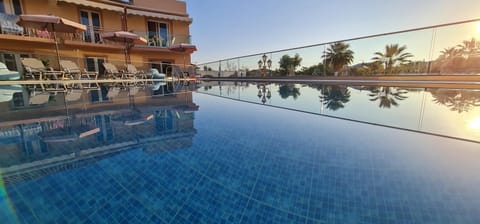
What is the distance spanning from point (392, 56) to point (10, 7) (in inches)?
651

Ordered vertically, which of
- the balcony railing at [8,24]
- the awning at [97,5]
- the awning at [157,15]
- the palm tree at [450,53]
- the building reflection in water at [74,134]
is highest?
the awning at [157,15]

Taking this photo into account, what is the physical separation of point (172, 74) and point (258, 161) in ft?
43.0

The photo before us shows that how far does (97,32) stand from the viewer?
11.1 m

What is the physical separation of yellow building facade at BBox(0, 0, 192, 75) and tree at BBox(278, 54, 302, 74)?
679 centimetres

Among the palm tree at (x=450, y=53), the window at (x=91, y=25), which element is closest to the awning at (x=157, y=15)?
the window at (x=91, y=25)

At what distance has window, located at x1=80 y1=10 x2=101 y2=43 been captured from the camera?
1069 cm

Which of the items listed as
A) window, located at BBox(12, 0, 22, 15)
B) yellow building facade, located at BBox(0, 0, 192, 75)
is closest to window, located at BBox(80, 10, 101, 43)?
yellow building facade, located at BBox(0, 0, 192, 75)

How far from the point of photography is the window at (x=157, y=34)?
12802 millimetres

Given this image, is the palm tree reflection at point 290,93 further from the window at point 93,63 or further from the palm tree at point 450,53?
the window at point 93,63

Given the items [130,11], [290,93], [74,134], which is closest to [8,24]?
[130,11]

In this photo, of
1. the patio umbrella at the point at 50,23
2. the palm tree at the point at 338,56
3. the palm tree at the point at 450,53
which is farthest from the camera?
the palm tree at the point at 338,56

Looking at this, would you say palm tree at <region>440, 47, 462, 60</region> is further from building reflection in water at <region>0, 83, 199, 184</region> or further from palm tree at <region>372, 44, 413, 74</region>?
building reflection in water at <region>0, 83, 199, 184</region>

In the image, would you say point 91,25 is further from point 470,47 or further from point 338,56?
point 470,47

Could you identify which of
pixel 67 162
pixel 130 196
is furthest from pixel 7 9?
pixel 130 196
